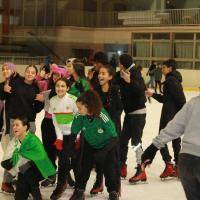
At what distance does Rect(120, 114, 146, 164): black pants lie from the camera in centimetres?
554

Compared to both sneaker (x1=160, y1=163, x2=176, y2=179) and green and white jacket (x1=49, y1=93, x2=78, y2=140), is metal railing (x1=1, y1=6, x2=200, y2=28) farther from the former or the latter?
green and white jacket (x1=49, y1=93, x2=78, y2=140)

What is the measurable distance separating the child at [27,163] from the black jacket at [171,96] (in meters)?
2.01

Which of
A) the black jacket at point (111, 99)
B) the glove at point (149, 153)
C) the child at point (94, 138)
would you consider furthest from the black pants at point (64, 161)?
the glove at point (149, 153)

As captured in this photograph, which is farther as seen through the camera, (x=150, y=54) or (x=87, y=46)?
(x=87, y=46)

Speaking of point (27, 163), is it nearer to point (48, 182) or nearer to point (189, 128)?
point (48, 182)

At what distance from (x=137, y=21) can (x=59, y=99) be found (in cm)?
2400

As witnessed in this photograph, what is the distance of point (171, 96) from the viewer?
5.79m

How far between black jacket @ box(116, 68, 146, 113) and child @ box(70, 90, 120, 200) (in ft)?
3.51

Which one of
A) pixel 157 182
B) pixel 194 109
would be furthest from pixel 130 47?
pixel 194 109

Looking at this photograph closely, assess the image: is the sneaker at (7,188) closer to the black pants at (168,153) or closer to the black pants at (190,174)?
the black pants at (168,153)

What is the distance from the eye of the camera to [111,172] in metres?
4.46

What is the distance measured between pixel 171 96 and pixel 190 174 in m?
2.77

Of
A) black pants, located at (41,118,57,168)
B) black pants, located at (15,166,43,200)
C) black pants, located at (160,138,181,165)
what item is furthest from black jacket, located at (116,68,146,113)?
black pants, located at (15,166,43,200)

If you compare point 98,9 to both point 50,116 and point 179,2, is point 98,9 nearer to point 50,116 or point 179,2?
point 179,2
